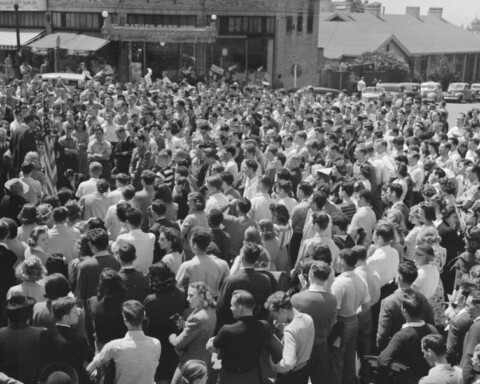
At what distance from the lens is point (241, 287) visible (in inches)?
262

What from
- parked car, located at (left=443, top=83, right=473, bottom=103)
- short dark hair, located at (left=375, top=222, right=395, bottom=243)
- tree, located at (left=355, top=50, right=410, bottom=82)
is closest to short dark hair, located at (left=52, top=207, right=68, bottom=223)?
short dark hair, located at (left=375, top=222, right=395, bottom=243)

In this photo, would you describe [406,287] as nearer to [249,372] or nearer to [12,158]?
[249,372]

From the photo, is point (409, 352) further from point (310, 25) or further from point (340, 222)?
point (310, 25)

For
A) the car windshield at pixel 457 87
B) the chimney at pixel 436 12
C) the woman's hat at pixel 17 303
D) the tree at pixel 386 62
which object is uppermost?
the chimney at pixel 436 12

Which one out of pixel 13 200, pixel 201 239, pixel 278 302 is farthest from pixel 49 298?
pixel 13 200

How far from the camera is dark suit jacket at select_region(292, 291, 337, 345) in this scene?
21.3 ft

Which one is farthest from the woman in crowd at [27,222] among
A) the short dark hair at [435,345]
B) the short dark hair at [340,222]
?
the short dark hair at [435,345]

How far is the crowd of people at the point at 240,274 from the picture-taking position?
18.9 feet

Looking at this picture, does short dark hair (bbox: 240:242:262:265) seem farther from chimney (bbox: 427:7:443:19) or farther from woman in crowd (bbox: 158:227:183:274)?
chimney (bbox: 427:7:443:19)

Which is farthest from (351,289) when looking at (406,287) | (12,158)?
(12,158)

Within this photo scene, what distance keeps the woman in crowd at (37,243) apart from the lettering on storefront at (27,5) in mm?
38218

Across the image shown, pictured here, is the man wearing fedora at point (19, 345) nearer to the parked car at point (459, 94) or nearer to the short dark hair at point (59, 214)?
the short dark hair at point (59, 214)

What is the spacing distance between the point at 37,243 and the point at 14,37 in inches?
1516

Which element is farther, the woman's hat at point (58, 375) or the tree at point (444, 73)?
the tree at point (444, 73)
